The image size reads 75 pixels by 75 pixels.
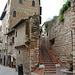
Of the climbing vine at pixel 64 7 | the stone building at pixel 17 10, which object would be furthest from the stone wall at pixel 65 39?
the stone building at pixel 17 10

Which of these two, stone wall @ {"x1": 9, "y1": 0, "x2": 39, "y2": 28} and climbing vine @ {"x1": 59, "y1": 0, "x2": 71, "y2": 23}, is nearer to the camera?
climbing vine @ {"x1": 59, "y1": 0, "x2": 71, "y2": 23}

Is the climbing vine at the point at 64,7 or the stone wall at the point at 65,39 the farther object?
the climbing vine at the point at 64,7

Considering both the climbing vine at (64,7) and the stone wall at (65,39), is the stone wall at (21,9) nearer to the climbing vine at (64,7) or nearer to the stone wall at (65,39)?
the stone wall at (65,39)

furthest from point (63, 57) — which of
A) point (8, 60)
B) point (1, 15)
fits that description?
Result: point (1, 15)

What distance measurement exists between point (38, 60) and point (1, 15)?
776 inches

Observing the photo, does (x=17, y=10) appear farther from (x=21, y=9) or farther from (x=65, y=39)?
(x=65, y=39)

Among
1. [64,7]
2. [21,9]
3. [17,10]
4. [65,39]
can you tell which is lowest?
[65,39]

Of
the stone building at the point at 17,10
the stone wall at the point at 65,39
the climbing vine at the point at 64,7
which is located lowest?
the stone wall at the point at 65,39

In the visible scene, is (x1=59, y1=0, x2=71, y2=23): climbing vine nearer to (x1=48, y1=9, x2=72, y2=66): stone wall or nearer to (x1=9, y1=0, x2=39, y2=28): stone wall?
(x1=48, y1=9, x2=72, y2=66): stone wall

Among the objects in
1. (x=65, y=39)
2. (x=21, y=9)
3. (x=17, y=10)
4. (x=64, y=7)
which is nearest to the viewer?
(x=65, y=39)

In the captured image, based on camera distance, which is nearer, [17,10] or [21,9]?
[17,10]

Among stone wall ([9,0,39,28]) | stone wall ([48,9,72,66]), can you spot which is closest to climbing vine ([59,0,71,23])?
stone wall ([48,9,72,66])

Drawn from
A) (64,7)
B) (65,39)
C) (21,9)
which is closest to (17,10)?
(21,9)

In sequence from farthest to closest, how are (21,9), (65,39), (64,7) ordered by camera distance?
(21,9) < (64,7) < (65,39)
